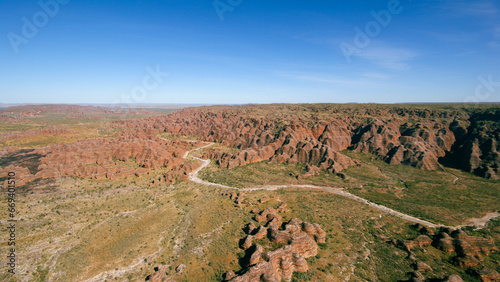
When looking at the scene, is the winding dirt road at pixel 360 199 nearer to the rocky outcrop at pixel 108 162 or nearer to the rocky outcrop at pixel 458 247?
the rocky outcrop at pixel 108 162

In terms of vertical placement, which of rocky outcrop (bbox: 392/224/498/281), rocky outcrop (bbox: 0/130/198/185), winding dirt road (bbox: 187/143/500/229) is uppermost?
rocky outcrop (bbox: 0/130/198/185)

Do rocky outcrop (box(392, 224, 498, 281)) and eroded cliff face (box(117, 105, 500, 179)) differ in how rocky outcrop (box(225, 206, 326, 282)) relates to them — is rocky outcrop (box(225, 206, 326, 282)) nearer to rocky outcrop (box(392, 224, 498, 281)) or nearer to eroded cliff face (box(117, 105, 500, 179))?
rocky outcrop (box(392, 224, 498, 281))

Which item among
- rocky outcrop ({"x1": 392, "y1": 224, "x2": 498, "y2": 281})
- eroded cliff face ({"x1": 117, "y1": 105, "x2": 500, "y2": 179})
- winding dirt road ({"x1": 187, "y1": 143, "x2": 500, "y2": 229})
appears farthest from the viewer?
eroded cliff face ({"x1": 117, "y1": 105, "x2": 500, "y2": 179})

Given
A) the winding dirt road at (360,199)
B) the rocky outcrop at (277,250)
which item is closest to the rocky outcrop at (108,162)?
the winding dirt road at (360,199)

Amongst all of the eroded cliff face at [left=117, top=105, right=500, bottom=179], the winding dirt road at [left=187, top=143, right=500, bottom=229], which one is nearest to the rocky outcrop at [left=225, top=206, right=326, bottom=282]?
the winding dirt road at [left=187, top=143, right=500, bottom=229]

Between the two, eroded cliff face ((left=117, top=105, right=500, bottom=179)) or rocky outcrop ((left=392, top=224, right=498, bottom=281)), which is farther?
eroded cliff face ((left=117, top=105, right=500, bottom=179))

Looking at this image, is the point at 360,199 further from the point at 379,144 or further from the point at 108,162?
the point at 108,162

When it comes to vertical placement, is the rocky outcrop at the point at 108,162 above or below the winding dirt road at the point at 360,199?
above

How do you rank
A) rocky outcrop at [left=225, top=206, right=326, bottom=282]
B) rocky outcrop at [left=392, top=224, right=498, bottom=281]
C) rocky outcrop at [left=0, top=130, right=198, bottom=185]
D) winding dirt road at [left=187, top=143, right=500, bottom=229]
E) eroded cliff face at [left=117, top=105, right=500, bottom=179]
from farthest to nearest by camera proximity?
eroded cliff face at [left=117, top=105, right=500, bottom=179] → rocky outcrop at [left=0, top=130, right=198, bottom=185] → winding dirt road at [left=187, top=143, right=500, bottom=229] → rocky outcrop at [left=392, top=224, right=498, bottom=281] → rocky outcrop at [left=225, top=206, right=326, bottom=282]

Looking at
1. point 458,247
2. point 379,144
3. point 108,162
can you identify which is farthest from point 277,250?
point 379,144

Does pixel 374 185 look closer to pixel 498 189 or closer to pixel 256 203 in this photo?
pixel 498 189
